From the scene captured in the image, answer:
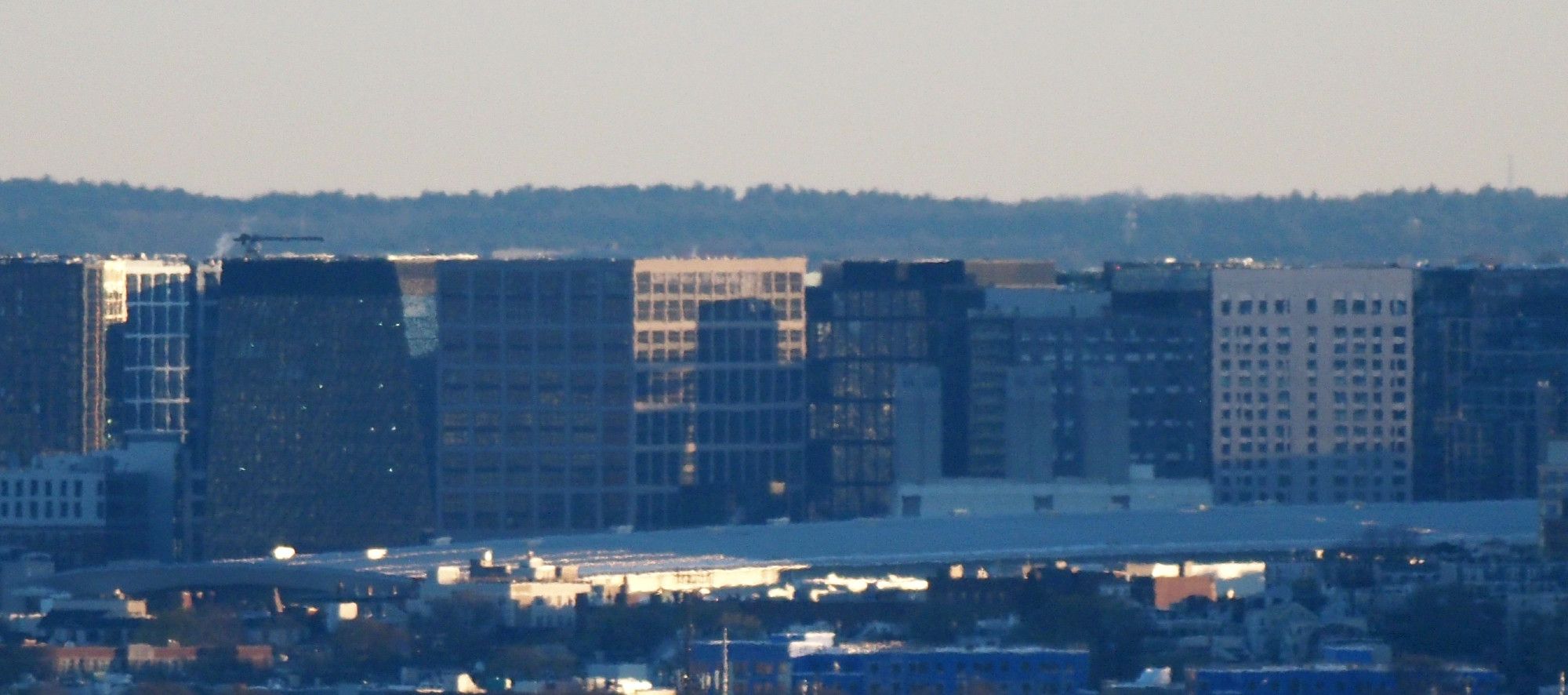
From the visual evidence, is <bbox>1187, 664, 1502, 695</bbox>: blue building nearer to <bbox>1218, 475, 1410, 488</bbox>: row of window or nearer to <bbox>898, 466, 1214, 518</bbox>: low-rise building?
<bbox>898, 466, 1214, 518</bbox>: low-rise building

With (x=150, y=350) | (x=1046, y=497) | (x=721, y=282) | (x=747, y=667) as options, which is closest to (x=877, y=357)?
(x=721, y=282)

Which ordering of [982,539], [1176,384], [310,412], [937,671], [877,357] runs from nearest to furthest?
[937,671] → [982,539] → [310,412] → [1176,384] → [877,357]

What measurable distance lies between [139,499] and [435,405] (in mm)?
10277

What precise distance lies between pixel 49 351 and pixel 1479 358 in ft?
138

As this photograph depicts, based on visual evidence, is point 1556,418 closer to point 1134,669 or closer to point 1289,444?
point 1289,444

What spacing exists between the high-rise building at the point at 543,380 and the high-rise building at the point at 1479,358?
920 inches

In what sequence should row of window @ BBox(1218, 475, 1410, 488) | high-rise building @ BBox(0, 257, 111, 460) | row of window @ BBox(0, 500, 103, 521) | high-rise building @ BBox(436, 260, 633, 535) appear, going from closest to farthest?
row of window @ BBox(0, 500, 103, 521) < high-rise building @ BBox(436, 260, 633, 535) < row of window @ BBox(1218, 475, 1410, 488) < high-rise building @ BBox(0, 257, 111, 460)

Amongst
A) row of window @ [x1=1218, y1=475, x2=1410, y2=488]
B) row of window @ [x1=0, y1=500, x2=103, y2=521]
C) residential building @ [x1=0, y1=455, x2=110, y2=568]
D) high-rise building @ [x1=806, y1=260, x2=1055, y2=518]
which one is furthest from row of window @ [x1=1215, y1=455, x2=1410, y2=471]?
row of window @ [x1=0, y1=500, x2=103, y2=521]

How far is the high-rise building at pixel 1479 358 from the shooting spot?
178000mm

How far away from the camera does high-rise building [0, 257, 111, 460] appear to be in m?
179

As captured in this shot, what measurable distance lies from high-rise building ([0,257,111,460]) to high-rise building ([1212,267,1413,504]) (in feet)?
109

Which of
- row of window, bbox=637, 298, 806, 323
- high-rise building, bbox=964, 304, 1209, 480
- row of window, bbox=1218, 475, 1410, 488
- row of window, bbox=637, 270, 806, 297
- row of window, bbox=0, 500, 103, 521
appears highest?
row of window, bbox=637, 270, 806, 297

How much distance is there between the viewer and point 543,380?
575 ft

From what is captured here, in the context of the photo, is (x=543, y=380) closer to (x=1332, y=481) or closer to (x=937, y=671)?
(x=1332, y=481)
